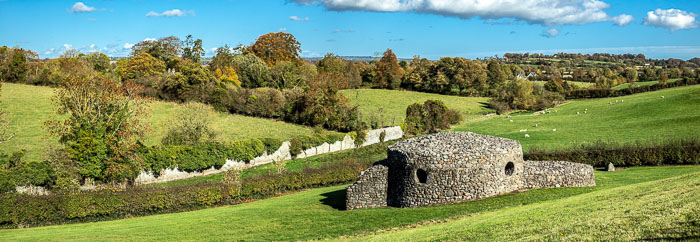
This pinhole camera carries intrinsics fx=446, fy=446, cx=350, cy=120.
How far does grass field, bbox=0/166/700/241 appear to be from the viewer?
11336mm

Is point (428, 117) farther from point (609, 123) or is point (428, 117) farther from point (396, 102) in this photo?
point (609, 123)

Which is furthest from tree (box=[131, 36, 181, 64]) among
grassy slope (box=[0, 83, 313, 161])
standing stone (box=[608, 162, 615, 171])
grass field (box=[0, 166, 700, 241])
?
standing stone (box=[608, 162, 615, 171])

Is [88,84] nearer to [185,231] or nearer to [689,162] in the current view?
[185,231]

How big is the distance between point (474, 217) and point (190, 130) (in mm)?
32445

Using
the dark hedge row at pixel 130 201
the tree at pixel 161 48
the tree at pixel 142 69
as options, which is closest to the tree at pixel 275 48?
the tree at pixel 161 48

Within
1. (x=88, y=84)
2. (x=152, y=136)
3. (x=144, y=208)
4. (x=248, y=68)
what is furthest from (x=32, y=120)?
(x=248, y=68)

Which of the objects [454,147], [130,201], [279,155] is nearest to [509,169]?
[454,147]

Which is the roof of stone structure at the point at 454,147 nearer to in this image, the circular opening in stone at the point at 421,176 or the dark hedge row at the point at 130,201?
the circular opening in stone at the point at 421,176

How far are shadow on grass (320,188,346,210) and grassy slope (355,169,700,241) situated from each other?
7496 mm

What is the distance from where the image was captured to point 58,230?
2219 cm

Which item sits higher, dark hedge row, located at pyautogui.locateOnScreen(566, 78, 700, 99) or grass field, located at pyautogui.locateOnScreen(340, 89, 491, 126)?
dark hedge row, located at pyautogui.locateOnScreen(566, 78, 700, 99)

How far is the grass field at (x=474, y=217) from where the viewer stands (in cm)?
1134

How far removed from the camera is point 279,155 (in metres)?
47.2

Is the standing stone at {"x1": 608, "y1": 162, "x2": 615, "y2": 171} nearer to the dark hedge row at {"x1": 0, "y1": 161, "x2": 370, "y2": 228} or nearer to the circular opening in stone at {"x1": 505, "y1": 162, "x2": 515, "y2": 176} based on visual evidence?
the circular opening in stone at {"x1": 505, "y1": 162, "x2": 515, "y2": 176}
